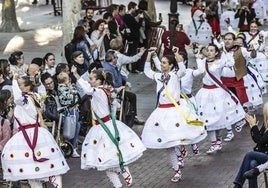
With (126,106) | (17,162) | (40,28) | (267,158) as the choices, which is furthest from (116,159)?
(40,28)

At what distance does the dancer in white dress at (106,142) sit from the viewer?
1059 centimetres

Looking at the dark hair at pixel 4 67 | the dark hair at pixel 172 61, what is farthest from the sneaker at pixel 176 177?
the dark hair at pixel 4 67

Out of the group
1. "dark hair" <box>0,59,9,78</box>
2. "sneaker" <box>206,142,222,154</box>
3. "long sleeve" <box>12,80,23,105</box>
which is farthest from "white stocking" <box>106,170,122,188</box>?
"dark hair" <box>0,59,9,78</box>

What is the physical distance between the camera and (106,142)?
10.6m

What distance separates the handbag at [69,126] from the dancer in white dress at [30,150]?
1993mm

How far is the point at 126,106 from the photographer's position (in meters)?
14.5

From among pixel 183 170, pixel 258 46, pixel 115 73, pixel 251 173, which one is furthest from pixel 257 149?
pixel 258 46

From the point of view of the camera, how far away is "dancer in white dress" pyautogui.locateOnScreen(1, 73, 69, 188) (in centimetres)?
1021

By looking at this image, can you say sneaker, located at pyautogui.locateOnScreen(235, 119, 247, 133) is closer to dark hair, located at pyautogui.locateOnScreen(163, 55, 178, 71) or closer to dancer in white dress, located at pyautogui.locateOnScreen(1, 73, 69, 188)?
dark hair, located at pyautogui.locateOnScreen(163, 55, 178, 71)

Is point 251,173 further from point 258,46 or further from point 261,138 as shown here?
point 258,46

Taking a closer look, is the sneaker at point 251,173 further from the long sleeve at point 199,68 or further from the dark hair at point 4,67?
the dark hair at point 4,67

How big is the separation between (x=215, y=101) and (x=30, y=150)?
12.6 ft

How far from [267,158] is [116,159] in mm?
2010

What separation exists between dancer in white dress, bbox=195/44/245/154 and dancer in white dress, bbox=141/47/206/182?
3.98ft
